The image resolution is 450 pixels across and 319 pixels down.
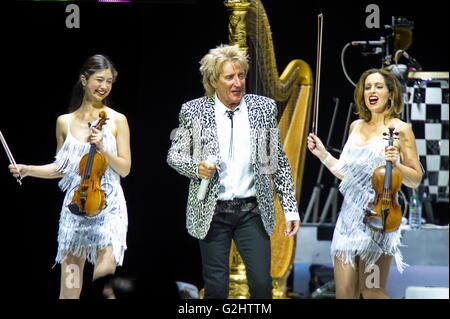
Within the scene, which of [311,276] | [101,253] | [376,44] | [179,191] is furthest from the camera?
[311,276]

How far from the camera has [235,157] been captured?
176 inches

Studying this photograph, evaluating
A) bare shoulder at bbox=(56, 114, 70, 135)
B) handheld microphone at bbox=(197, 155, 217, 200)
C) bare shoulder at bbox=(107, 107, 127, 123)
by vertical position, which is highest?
bare shoulder at bbox=(107, 107, 127, 123)

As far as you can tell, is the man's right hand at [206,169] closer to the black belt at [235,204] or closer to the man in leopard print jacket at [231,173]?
the man in leopard print jacket at [231,173]

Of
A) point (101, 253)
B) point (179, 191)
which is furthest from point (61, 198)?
point (179, 191)

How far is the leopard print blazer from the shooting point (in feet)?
14.5

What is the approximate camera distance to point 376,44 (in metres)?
5.35

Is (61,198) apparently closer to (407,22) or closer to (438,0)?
(407,22)

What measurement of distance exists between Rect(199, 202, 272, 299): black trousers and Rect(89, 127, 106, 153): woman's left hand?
773 mm

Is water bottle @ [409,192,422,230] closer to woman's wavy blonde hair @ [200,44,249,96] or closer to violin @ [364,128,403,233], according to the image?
violin @ [364,128,403,233]

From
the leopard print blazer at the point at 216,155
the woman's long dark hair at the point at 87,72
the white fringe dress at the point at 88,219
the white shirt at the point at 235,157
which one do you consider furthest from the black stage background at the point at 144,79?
the white shirt at the point at 235,157

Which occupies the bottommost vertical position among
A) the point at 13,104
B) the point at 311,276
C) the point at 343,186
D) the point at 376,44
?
the point at 311,276

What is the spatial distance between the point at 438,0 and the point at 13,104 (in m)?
2.68

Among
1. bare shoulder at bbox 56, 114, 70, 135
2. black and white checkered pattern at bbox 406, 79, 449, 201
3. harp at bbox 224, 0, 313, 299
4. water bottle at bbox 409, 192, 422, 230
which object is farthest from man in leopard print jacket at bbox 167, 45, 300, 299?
water bottle at bbox 409, 192, 422, 230

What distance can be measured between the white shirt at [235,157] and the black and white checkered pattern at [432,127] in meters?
1.66
